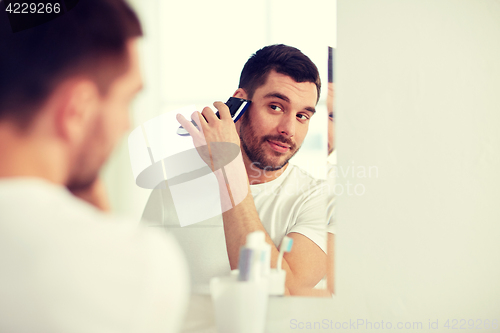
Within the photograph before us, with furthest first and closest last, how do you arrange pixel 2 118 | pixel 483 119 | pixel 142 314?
pixel 483 119 → pixel 2 118 → pixel 142 314

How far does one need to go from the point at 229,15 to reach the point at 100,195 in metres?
0.54

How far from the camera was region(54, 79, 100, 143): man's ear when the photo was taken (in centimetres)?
75

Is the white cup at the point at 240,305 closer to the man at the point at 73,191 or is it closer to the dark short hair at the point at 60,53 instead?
the man at the point at 73,191

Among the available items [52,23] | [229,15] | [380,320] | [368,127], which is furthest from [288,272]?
[52,23]

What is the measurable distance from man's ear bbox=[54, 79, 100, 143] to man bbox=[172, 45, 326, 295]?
9.5 inches

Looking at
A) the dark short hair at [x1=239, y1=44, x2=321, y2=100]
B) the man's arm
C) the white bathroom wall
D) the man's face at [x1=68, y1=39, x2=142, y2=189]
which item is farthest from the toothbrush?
the man's face at [x1=68, y1=39, x2=142, y2=189]

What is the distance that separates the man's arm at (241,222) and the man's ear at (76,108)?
0.20m

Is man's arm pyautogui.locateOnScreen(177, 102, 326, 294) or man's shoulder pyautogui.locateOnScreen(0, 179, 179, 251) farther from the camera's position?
man's arm pyautogui.locateOnScreen(177, 102, 326, 294)

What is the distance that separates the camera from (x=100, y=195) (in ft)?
2.74

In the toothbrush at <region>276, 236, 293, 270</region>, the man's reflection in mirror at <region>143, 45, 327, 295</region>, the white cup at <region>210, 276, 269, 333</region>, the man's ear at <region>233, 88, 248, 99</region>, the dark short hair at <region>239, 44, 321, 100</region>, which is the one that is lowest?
the white cup at <region>210, 276, 269, 333</region>

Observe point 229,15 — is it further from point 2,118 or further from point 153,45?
point 2,118

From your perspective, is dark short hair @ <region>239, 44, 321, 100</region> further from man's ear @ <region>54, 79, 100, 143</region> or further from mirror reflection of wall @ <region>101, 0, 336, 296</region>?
man's ear @ <region>54, 79, 100, 143</region>

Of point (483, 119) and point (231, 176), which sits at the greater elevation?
point (483, 119)

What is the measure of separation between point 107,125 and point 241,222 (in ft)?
1.28
